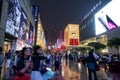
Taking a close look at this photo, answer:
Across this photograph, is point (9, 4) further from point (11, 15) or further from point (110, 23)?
point (110, 23)

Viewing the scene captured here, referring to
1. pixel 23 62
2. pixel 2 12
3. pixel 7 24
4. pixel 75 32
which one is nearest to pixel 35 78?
pixel 23 62

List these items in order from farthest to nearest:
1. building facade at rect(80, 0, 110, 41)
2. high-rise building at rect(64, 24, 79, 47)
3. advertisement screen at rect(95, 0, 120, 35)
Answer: high-rise building at rect(64, 24, 79, 47)
building facade at rect(80, 0, 110, 41)
advertisement screen at rect(95, 0, 120, 35)

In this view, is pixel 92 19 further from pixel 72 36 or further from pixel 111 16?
pixel 72 36

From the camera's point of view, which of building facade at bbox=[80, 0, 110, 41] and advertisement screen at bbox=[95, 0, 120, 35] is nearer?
advertisement screen at bbox=[95, 0, 120, 35]

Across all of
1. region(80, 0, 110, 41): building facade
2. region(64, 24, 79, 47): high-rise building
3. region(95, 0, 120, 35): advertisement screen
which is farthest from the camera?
region(64, 24, 79, 47): high-rise building

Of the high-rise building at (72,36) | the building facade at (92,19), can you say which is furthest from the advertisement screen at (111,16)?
the high-rise building at (72,36)

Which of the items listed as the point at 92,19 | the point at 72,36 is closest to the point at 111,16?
the point at 92,19

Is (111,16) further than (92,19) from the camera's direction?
No

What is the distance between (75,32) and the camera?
506ft

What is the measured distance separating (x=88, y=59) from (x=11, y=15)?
14871mm

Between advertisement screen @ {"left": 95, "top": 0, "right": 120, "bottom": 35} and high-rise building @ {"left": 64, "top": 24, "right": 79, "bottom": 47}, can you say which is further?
high-rise building @ {"left": 64, "top": 24, "right": 79, "bottom": 47}

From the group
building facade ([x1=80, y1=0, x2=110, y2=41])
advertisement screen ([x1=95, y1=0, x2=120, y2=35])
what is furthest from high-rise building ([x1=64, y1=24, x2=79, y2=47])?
advertisement screen ([x1=95, y1=0, x2=120, y2=35])

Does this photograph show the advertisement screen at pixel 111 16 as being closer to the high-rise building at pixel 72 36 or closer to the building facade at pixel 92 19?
the building facade at pixel 92 19

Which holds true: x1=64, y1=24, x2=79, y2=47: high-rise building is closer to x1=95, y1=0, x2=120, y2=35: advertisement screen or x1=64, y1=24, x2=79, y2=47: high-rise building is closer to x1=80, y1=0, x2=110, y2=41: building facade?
x1=80, y1=0, x2=110, y2=41: building facade
